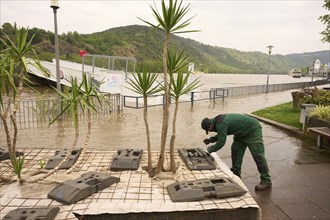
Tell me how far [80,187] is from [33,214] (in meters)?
0.68

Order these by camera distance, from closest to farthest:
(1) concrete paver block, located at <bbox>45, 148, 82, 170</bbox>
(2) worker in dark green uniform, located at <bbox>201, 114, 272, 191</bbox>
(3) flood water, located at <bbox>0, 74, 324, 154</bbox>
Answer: (1) concrete paver block, located at <bbox>45, 148, 82, 170</bbox>
(2) worker in dark green uniform, located at <bbox>201, 114, 272, 191</bbox>
(3) flood water, located at <bbox>0, 74, 324, 154</bbox>

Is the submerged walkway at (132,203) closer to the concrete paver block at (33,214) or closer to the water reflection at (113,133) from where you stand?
the concrete paver block at (33,214)

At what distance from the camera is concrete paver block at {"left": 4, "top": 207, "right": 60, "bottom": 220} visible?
277 cm

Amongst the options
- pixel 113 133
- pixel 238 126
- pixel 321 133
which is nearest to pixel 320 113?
pixel 321 133

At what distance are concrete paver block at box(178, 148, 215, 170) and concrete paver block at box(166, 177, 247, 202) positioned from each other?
29.4 inches

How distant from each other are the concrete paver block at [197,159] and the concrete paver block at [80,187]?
54.8 inches

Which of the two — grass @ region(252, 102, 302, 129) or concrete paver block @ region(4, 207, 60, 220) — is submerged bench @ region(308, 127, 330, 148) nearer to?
grass @ region(252, 102, 302, 129)

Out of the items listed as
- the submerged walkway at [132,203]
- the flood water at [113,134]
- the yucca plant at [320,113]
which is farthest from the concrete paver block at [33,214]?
the yucca plant at [320,113]

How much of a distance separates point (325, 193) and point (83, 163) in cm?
442

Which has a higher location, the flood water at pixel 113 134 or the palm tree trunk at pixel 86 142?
the palm tree trunk at pixel 86 142

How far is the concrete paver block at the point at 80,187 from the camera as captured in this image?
3.26 metres

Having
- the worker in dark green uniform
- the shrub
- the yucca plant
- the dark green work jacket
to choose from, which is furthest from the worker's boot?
the shrub

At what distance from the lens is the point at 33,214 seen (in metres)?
2.81

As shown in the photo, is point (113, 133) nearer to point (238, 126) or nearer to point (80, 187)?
point (238, 126)
